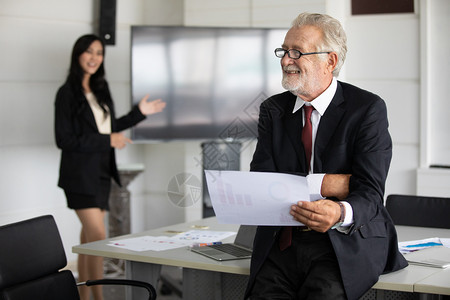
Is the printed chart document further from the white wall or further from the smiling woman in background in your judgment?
the white wall

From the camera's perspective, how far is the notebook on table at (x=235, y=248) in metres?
2.73

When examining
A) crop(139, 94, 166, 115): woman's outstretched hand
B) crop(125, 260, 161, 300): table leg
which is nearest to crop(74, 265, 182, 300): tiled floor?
crop(139, 94, 166, 115): woman's outstretched hand

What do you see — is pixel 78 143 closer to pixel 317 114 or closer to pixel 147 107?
pixel 147 107

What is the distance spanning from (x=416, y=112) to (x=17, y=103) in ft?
10.8

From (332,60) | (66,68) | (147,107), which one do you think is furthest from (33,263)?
(66,68)

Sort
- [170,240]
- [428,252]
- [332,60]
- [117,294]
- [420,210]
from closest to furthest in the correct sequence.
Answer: [332,60] → [428,252] → [170,240] → [420,210] → [117,294]

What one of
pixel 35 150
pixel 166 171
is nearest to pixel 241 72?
pixel 166 171

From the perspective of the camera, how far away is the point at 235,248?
287 centimetres

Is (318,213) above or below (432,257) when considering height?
above

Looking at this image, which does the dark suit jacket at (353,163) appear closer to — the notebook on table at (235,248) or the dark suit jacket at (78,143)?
the notebook on table at (235,248)

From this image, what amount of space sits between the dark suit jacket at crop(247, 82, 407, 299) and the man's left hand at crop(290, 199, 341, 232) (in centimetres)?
8

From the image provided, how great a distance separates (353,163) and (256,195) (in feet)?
1.31

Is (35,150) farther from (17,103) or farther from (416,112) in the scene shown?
(416,112)

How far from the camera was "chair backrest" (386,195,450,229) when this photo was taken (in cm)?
346
